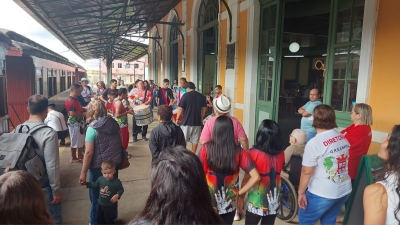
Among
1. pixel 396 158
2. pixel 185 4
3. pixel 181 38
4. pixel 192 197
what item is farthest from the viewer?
pixel 181 38

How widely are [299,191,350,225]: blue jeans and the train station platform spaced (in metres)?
1.02

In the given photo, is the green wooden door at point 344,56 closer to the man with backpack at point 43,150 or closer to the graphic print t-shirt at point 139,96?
the man with backpack at point 43,150

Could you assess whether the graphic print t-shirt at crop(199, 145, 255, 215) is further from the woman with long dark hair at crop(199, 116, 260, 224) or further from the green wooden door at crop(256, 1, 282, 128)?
the green wooden door at crop(256, 1, 282, 128)

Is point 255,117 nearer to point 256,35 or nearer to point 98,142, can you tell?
point 256,35

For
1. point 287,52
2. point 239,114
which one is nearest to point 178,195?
point 239,114

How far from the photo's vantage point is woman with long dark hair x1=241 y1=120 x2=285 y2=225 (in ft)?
7.68

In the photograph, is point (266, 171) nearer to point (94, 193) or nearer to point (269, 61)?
point (94, 193)

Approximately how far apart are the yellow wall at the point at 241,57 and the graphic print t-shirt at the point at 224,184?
15.1ft

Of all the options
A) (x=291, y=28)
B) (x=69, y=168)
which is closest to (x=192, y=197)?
(x=69, y=168)

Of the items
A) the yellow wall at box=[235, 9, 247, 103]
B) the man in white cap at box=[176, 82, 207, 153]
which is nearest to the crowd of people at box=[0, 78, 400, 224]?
the man in white cap at box=[176, 82, 207, 153]

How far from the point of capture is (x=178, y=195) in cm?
111

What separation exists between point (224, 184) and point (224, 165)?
0.60 feet

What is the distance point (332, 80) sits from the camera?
4.40 meters

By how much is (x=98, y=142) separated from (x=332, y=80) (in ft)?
12.2
